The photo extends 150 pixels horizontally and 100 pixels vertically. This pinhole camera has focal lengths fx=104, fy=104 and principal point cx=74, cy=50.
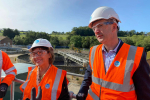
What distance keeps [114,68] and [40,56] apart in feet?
4.75

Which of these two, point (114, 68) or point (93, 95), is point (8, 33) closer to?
point (93, 95)

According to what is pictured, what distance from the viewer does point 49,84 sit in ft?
6.33

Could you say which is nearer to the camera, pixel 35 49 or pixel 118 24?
pixel 118 24

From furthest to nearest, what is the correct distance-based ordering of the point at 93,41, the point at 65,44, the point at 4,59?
1. the point at 65,44
2. the point at 93,41
3. the point at 4,59

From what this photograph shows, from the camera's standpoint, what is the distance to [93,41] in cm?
6047

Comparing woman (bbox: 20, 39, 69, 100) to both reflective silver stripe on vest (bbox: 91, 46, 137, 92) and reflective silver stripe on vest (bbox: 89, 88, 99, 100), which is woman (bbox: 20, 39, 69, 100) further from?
reflective silver stripe on vest (bbox: 91, 46, 137, 92)

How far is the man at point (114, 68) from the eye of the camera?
133 cm

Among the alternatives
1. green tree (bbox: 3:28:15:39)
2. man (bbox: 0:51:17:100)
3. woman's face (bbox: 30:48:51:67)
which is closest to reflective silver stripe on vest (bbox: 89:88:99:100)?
woman's face (bbox: 30:48:51:67)

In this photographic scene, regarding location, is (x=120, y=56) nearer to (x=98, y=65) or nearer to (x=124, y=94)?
(x=98, y=65)

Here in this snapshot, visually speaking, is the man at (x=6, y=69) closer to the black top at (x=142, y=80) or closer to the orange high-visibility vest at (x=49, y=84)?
the orange high-visibility vest at (x=49, y=84)

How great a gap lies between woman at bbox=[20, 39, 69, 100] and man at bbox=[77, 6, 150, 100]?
1.36 feet

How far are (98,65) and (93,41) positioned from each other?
59946mm

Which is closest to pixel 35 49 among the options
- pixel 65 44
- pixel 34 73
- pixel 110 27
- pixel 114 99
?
pixel 34 73

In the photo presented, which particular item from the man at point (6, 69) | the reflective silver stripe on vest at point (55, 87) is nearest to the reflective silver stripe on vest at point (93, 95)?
the reflective silver stripe on vest at point (55, 87)
